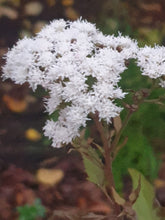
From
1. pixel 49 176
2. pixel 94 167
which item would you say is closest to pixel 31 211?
pixel 49 176

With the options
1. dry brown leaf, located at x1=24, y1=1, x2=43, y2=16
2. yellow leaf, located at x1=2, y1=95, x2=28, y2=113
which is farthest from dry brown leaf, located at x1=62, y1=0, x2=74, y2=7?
yellow leaf, located at x1=2, y1=95, x2=28, y2=113

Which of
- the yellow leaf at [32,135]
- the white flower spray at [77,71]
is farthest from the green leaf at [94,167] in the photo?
the yellow leaf at [32,135]

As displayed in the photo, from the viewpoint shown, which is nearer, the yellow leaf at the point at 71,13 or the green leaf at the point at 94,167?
the green leaf at the point at 94,167

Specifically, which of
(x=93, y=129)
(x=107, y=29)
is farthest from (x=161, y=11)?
(x=93, y=129)

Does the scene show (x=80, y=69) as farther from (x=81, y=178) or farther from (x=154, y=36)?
(x=154, y=36)

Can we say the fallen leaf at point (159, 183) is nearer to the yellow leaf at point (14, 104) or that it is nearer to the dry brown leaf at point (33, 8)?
the yellow leaf at point (14, 104)

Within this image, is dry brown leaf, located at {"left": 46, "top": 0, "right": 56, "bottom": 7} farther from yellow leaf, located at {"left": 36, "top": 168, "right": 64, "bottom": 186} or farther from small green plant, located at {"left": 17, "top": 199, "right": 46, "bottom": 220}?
small green plant, located at {"left": 17, "top": 199, "right": 46, "bottom": 220}
